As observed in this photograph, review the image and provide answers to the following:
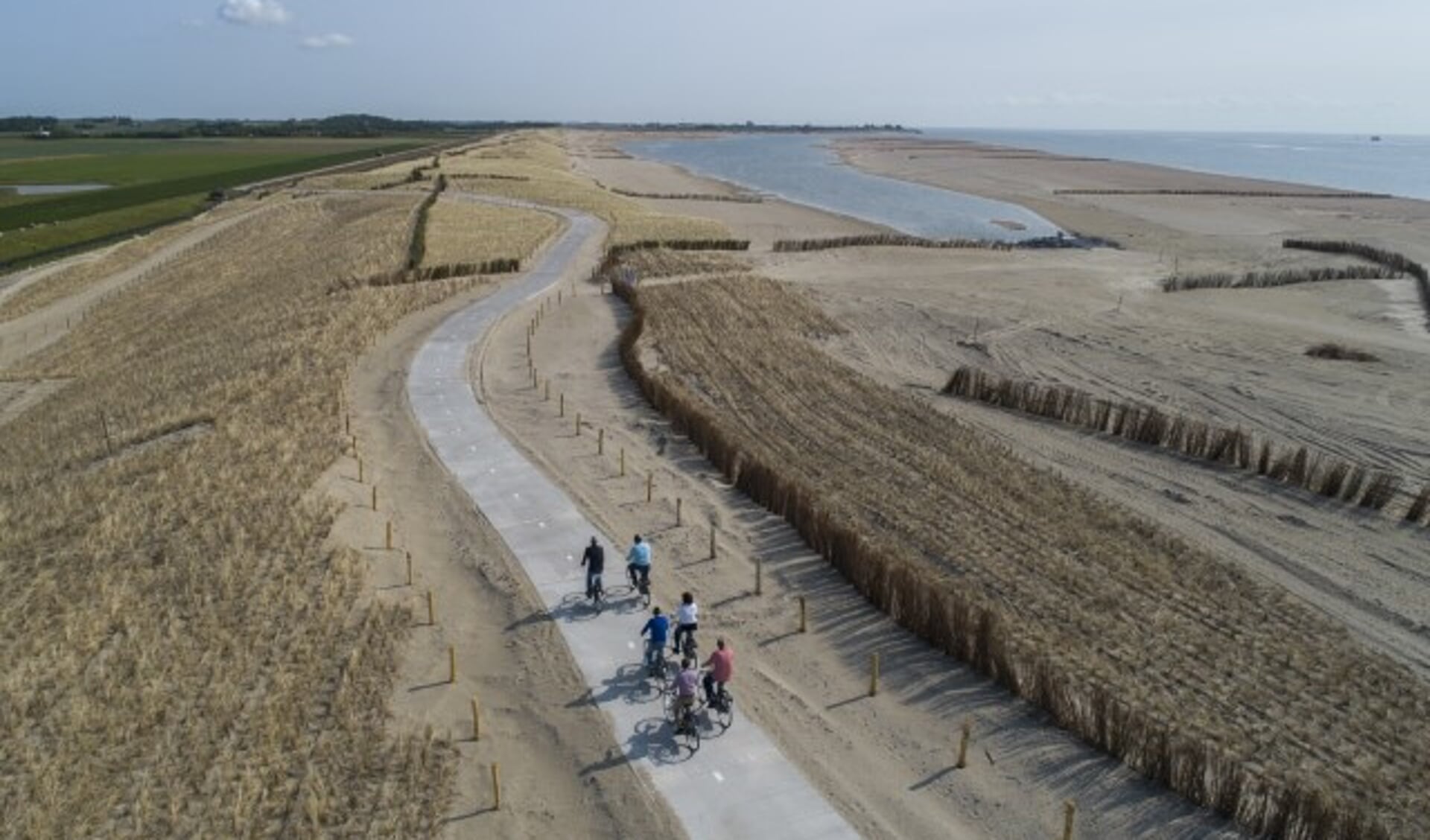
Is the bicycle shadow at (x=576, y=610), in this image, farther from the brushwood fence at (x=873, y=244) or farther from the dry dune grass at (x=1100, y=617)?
the brushwood fence at (x=873, y=244)

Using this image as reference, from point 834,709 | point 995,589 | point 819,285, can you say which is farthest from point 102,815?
point 819,285

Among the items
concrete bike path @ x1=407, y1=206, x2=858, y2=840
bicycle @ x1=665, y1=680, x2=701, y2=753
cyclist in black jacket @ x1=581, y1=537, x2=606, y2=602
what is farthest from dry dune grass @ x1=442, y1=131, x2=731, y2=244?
bicycle @ x1=665, y1=680, x2=701, y2=753

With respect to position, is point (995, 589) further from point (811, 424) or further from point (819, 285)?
point (819, 285)

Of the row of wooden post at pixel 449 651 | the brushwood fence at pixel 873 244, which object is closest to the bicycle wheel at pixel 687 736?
the row of wooden post at pixel 449 651

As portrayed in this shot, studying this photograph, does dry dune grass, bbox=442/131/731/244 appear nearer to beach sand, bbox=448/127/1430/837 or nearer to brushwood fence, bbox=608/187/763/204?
brushwood fence, bbox=608/187/763/204

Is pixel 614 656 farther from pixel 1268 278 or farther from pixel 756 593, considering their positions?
pixel 1268 278

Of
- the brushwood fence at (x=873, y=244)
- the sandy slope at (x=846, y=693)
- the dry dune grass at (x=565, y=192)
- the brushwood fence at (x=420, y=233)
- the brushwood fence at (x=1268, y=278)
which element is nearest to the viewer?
the sandy slope at (x=846, y=693)
